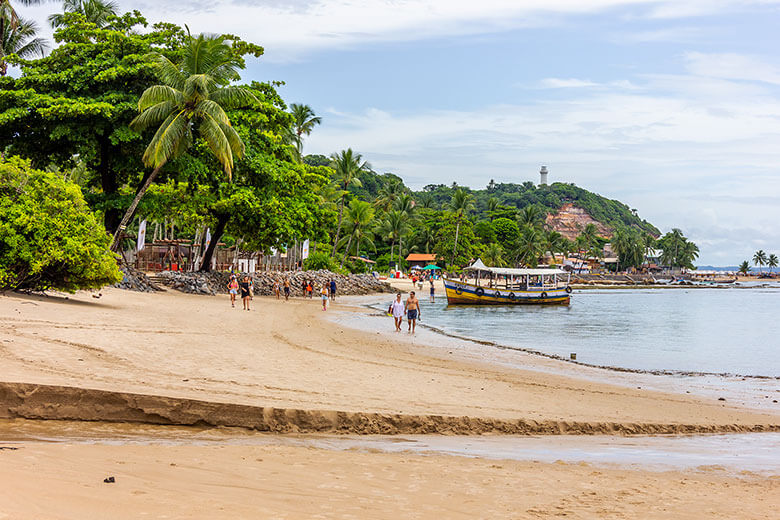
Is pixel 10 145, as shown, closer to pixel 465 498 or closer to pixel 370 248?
pixel 465 498

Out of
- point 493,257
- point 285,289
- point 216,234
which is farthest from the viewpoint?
point 493,257

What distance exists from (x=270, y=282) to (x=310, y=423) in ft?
119

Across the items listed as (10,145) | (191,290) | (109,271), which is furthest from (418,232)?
(109,271)

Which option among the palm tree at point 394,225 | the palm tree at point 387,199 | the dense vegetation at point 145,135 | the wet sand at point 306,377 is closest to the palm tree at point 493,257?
the palm tree at point 387,199

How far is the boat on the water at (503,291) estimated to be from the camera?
49.3m

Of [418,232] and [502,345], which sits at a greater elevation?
[418,232]

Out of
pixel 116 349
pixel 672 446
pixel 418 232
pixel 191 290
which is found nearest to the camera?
pixel 672 446

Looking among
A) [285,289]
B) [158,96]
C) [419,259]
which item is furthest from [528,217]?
[158,96]

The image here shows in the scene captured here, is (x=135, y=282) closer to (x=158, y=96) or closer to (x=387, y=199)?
(x=158, y=96)

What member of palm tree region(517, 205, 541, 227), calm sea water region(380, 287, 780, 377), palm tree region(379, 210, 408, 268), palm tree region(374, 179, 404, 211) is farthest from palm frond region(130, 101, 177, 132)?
palm tree region(517, 205, 541, 227)

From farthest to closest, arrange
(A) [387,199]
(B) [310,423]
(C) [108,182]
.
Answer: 1. (A) [387,199]
2. (C) [108,182]
3. (B) [310,423]

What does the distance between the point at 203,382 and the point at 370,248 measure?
8324cm

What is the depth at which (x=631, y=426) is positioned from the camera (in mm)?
8750

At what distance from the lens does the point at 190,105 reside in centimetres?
2608
